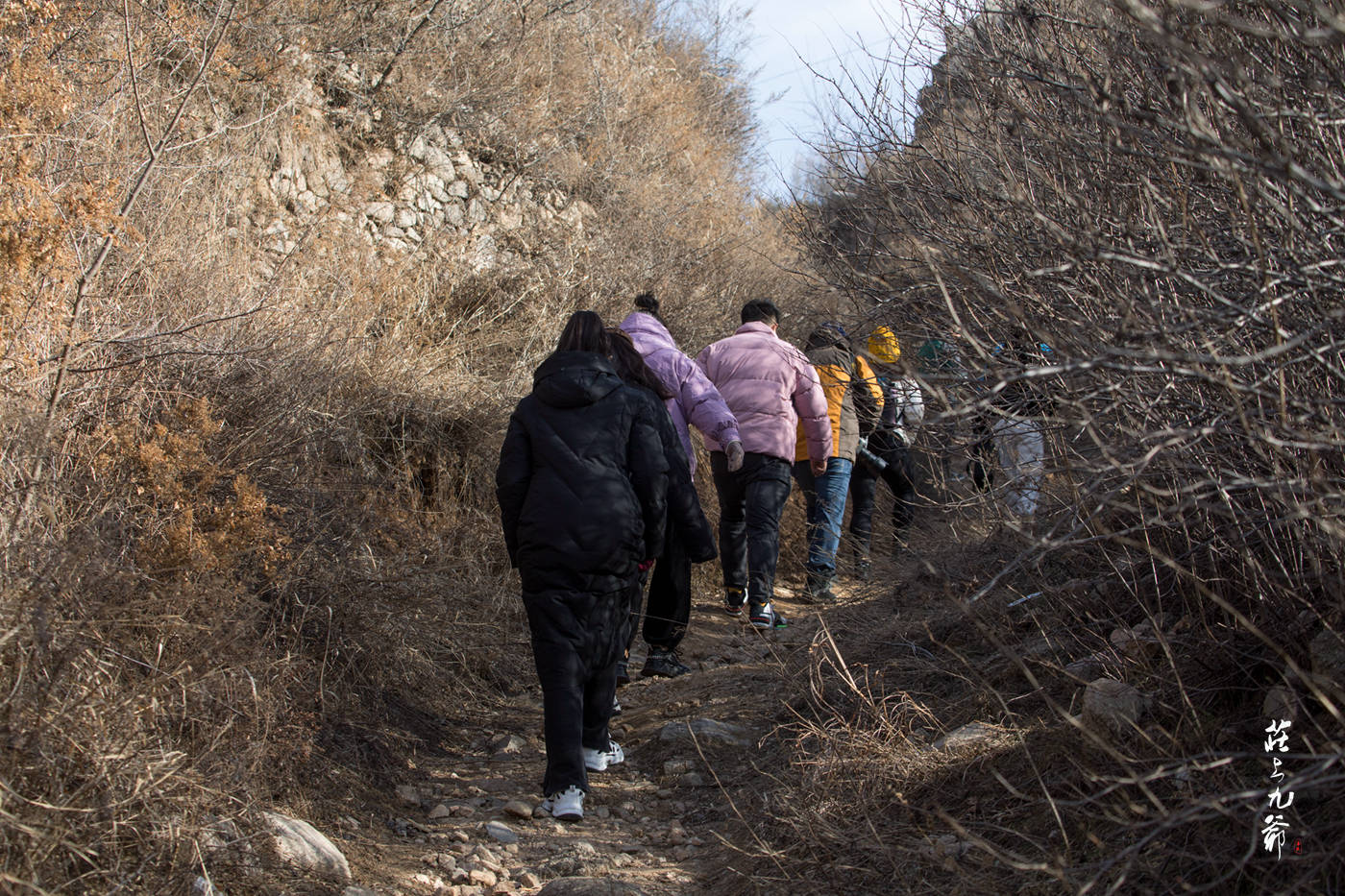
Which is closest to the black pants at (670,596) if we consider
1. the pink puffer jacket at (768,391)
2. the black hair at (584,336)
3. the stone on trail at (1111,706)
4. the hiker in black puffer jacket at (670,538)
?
the hiker in black puffer jacket at (670,538)

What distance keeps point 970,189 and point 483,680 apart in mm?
3376

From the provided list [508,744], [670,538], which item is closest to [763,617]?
[670,538]

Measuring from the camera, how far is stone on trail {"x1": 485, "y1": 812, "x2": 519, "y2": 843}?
3.83 m

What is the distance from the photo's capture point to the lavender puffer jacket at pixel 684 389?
19.0 feet

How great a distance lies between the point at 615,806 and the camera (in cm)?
419

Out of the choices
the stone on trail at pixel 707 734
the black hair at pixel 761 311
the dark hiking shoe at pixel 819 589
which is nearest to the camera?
the stone on trail at pixel 707 734

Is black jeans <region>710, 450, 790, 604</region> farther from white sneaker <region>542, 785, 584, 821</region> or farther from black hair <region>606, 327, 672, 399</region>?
white sneaker <region>542, 785, 584, 821</region>

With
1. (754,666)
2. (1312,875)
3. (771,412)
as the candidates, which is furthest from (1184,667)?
(771,412)

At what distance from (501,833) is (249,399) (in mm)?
2435

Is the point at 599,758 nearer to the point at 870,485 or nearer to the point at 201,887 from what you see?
the point at 201,887

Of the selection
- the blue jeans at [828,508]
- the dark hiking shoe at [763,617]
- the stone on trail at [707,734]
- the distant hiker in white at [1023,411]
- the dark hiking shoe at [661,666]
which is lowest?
the stone on trail at [707,734]

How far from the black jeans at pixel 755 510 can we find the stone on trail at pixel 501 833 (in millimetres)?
2530

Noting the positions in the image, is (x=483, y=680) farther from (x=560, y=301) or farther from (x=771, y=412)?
(x=560, y=301)

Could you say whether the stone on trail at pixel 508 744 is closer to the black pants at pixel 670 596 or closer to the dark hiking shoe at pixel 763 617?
the black pants at pixel 670 596
